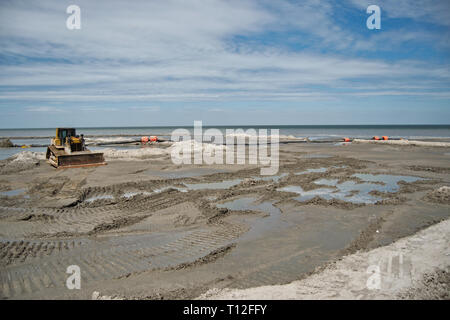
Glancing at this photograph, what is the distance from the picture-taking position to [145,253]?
6.13 meters

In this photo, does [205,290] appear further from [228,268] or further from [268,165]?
[268,165]

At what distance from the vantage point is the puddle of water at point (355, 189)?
10.5m

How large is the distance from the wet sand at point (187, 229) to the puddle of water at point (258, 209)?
0.10 ft

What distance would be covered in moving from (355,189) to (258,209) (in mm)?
4721

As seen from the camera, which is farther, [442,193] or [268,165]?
[268,165]

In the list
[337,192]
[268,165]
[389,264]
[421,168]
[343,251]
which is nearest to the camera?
[389,264]

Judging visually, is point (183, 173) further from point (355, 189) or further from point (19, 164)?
point (19, 164)

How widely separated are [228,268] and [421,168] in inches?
605

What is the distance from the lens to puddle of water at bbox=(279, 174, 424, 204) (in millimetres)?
10500

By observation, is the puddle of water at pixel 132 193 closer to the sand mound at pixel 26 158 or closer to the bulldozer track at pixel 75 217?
the bulldozer track at pixel 75 217

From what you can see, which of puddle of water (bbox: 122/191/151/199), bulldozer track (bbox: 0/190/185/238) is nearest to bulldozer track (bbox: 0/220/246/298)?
bulldozer track (bbox: 0/190/185/238)

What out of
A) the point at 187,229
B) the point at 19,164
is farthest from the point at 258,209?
the point at 19,164

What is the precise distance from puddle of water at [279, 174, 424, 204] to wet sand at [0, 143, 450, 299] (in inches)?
3.0
